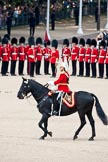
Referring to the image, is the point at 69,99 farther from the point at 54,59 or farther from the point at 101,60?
the point at 101,60

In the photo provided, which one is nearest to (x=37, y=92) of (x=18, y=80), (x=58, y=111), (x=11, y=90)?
(x=58, y=111)

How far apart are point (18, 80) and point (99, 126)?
9.74 metres

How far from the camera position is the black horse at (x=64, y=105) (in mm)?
21938

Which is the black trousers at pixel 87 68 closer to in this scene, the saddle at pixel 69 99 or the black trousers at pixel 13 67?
the black trousers at pixel 13 67

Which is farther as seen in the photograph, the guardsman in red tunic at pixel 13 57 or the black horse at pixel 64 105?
the guardsman in red tunic at pixel 13 57

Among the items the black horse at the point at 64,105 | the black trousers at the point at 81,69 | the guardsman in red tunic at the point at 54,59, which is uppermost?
the black horse at the point at 64,105

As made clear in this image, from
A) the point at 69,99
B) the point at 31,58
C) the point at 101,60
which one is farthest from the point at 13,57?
the point at 69,99

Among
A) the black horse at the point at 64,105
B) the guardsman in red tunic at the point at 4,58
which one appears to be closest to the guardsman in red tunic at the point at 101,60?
the guardsman in red tunic at the point at 4,58

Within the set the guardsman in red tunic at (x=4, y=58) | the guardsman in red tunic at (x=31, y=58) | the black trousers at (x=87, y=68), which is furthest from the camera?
the black trousers at (x=87, y=68)

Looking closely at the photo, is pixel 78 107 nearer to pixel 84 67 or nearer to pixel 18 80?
pixel 18 80

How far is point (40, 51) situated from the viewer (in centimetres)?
3581

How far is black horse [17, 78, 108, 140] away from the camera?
21938 mm

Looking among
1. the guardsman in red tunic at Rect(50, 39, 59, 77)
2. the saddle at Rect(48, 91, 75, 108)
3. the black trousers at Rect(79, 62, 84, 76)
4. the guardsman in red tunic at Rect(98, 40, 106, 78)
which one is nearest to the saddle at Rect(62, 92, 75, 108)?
the saddle at Rect(48, 91, 75, 108)

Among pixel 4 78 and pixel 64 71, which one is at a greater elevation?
pixel 64 71
